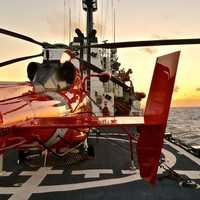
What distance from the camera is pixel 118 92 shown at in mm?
46188

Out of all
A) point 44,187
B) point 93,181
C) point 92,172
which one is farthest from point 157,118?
point 92,172

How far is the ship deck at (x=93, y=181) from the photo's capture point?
33.2 feet

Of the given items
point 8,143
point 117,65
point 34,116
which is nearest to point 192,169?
point 34,116

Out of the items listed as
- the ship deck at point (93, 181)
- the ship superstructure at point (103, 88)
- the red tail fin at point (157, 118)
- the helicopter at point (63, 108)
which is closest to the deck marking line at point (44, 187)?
the ship deck at point (93, 181)

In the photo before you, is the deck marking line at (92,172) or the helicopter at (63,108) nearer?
the helicopter at (63,108)

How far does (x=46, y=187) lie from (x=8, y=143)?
2.69m

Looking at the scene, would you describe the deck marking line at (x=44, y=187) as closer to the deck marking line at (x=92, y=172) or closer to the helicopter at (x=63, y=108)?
the deck marking line at (x=92, y=172)

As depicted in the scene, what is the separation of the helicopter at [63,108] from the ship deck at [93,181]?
3.43 feet

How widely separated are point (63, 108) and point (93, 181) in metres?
2.46

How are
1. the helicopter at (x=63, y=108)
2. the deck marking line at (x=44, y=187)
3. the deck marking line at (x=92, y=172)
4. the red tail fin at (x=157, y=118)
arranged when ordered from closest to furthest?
the red tail fin at (x=157, y=118), the helicopter at (x=63, y=108), the deck marking line at (x=44, y=187), the deck marking line at (x=92, y=172)

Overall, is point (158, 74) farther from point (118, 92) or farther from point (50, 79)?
point (118, 92)

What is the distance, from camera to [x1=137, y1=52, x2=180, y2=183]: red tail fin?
7859 millimetres

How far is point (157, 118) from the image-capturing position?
802cm

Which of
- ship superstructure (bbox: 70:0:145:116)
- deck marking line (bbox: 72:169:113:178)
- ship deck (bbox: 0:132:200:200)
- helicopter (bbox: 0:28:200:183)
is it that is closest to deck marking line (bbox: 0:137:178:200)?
ship deck (bbox: 0:132:200:200)
